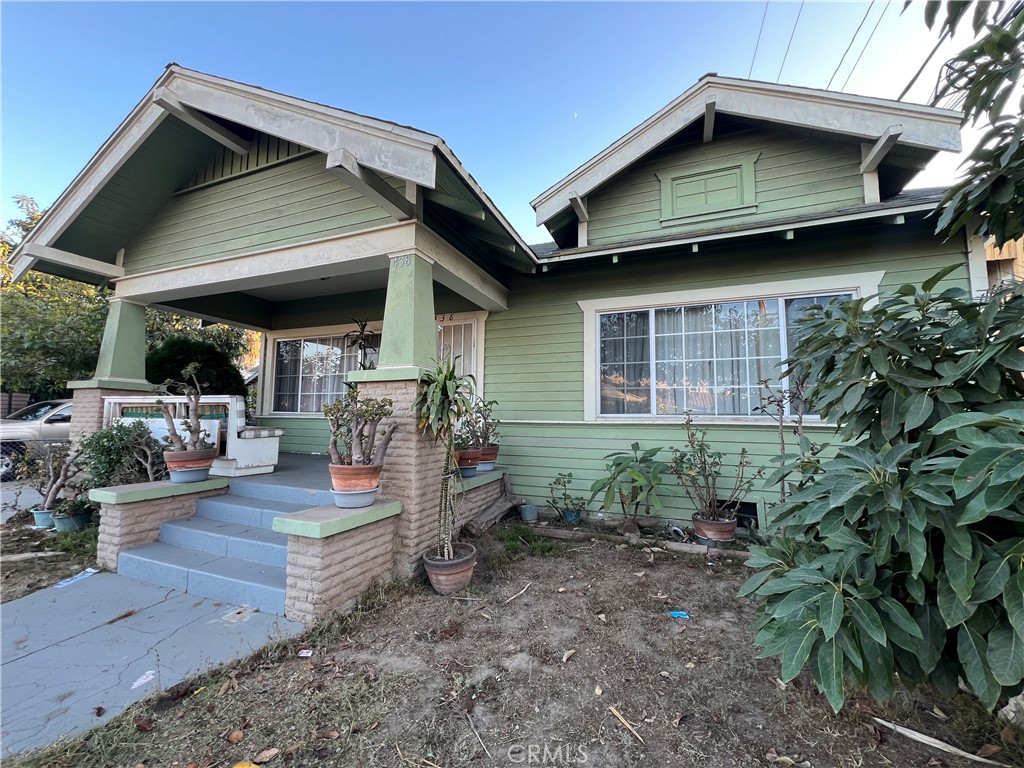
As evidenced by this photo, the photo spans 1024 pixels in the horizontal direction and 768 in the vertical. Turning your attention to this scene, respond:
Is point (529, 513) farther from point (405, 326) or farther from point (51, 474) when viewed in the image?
point (51, 474)

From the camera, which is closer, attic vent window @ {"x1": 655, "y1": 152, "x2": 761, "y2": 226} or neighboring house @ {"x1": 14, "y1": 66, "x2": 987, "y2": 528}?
neighboring house @ {"x1": 14, "y1": 66, "x2": 987, "y2": 528}

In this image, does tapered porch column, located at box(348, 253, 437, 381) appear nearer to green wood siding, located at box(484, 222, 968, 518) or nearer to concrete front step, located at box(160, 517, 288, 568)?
concrete front step, located at box(160, 517, 288, 568)

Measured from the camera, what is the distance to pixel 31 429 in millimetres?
8617

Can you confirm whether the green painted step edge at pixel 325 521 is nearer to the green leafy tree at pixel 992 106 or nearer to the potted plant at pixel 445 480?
the potted plant at pixel 445 480

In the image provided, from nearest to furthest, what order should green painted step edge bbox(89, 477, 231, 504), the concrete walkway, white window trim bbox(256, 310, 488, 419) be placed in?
the concrete walkway < green painted step edge bbox(89, 477, 231, 504) < white window trim bbox(256, 310, 488, 419)

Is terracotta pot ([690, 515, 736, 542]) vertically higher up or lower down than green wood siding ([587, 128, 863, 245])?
lower down

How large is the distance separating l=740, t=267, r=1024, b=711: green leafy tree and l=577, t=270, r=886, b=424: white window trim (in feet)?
9.68

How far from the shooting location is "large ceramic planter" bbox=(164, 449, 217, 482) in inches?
159

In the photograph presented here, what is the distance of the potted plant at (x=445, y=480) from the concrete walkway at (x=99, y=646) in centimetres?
108

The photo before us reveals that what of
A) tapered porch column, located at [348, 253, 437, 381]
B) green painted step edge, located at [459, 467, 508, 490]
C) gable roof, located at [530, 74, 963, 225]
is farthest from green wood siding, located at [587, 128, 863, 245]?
green painted step edge, located at [459, 467, 508, 490]

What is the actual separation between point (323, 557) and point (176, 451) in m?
2.53

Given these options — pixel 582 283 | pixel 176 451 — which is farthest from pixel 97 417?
pixel 582 283

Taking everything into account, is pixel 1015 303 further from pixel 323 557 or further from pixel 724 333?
pixel 323 557

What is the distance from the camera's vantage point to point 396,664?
2.43m
